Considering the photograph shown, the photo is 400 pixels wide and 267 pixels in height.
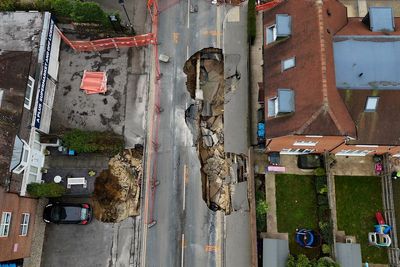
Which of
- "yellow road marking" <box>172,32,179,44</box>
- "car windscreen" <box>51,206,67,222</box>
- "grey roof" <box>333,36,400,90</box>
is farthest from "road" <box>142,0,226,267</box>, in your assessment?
"grey roof" <box>333,36,400,90</box>

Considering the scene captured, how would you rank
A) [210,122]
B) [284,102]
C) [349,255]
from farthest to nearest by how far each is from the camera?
[210,122], [349,255], [284,102]

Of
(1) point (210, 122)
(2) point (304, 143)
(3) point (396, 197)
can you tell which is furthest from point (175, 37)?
(3) point (396, 197)

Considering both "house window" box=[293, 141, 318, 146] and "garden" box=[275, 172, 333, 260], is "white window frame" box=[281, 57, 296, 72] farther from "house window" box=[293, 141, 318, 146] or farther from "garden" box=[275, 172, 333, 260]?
"garden" box=[275, 172, 333, 260]

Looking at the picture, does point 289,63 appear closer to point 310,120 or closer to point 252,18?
point 310,120

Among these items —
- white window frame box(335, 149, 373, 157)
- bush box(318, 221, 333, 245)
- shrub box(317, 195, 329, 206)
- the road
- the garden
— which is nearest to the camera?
bush box(318, 221, 333, 245)

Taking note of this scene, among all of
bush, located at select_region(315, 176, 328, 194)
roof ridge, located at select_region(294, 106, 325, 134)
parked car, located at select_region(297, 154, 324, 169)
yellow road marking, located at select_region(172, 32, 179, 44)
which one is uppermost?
yellow road marking, located at select_region(172, 32, 179, 44)

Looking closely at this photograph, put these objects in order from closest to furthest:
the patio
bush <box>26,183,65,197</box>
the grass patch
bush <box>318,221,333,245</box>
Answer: bush <box>26,183,65,197</box> < bush <box>318,221,333,245</box> < the grass patch < the patio
